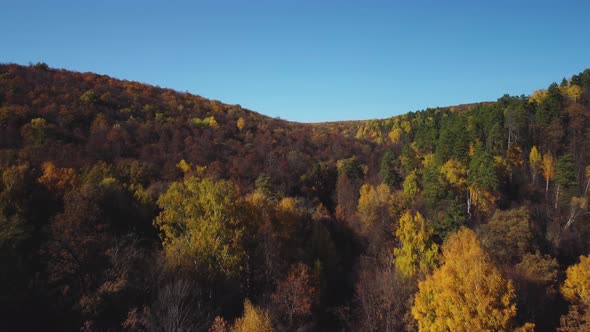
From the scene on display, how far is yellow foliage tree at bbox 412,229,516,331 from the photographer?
18719 mm

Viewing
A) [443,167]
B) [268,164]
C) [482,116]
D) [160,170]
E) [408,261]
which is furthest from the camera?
[482,116]

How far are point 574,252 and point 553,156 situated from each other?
26.3m

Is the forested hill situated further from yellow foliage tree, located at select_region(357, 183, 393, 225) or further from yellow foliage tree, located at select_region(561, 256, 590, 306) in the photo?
yellow foliage tree, located at select_region(357, 183, 393, 225)

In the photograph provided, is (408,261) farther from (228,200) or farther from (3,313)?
(3,313)

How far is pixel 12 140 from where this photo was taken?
128ft

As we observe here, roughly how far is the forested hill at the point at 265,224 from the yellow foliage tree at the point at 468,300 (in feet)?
0.30

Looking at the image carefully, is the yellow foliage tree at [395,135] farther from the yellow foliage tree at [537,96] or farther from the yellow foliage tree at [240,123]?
the yellow foliage tree at [240,123]

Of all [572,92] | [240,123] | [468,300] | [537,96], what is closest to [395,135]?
[537,96]

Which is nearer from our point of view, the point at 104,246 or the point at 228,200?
the point at 104,246

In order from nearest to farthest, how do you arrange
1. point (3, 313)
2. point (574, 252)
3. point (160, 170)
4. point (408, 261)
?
point (3, 313), point (408, 261), point (574, 252), point (160, 170)

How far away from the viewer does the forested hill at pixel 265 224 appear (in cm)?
1823

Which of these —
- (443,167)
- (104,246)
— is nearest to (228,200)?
(104,246)

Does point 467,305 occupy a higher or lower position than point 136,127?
lower

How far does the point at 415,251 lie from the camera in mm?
32125
